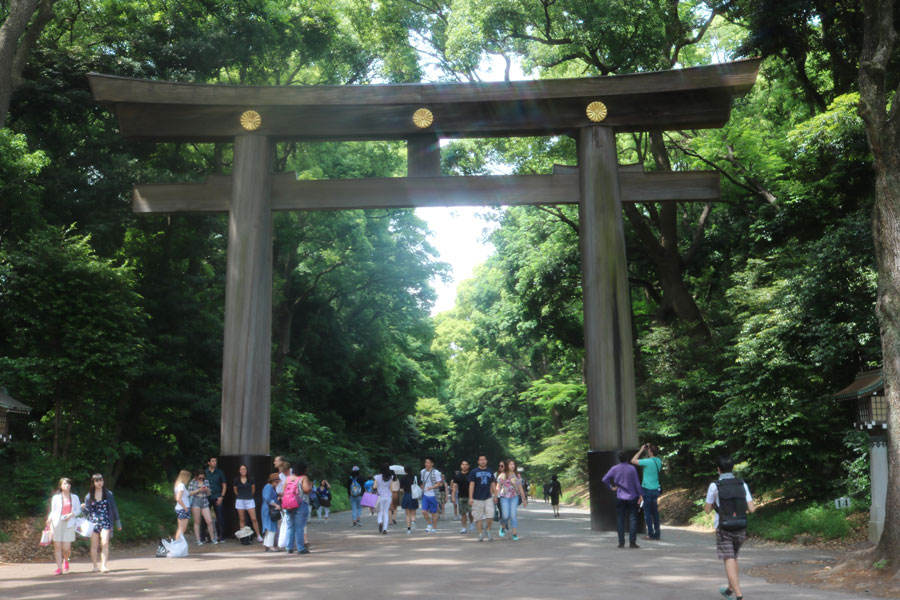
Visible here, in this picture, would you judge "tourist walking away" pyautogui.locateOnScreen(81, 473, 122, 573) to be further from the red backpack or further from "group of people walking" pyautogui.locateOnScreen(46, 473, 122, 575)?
the red backpack

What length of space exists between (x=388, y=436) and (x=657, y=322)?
899 inches

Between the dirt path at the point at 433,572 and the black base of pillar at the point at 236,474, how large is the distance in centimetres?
44

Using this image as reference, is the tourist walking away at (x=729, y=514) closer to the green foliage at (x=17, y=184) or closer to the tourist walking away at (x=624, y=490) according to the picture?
the tourist walking away at (x=624, y=490)

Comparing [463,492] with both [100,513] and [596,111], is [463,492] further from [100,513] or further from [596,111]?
[100,513]

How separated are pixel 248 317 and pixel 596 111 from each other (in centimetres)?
759

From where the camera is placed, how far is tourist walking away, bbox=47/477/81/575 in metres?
12.0

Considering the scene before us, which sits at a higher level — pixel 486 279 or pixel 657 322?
pixel 486 279

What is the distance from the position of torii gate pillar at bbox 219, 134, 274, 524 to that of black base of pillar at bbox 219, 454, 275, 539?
18mm

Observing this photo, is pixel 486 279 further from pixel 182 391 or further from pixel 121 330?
pixel 121 330

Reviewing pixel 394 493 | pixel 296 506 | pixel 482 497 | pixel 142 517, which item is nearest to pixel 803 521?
pixel 482 497

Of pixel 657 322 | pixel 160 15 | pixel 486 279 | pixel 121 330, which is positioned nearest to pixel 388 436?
pixel 486 279

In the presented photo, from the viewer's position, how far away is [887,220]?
11062 mm

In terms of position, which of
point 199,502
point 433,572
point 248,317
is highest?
point 248,317

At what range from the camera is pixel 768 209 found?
907 inches
